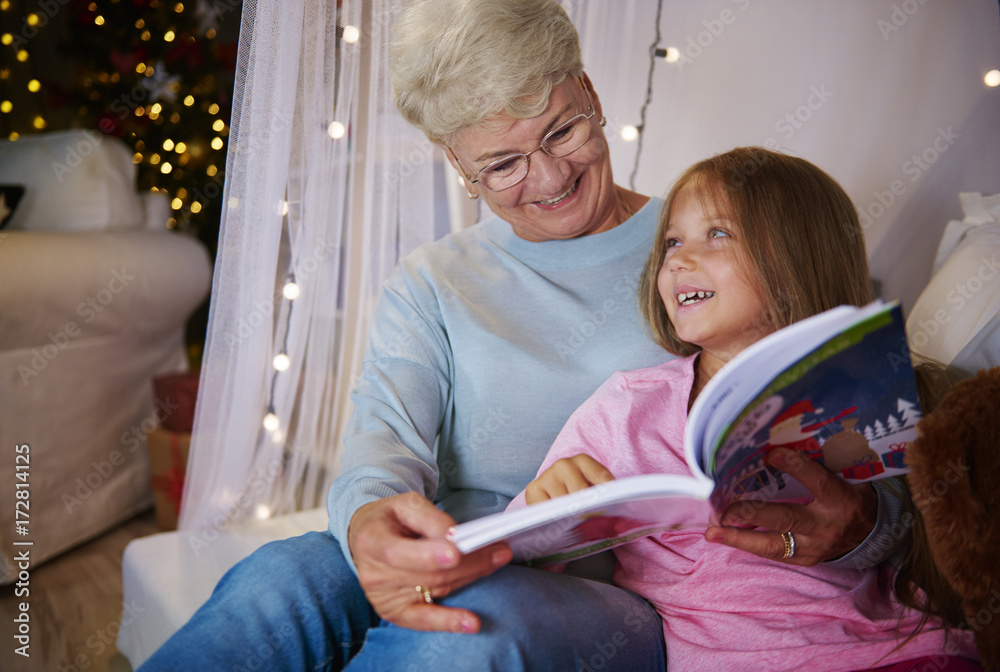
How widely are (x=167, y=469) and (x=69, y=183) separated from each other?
1.06 meters

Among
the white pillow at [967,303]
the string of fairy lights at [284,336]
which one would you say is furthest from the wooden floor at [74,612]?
the white pillow at [967,303]

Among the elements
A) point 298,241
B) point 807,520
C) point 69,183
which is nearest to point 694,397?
point 807,520

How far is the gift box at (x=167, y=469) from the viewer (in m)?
2.14

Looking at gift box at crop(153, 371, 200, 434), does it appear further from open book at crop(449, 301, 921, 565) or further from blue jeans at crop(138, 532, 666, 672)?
open book at crop(449, 301, 921, 565)

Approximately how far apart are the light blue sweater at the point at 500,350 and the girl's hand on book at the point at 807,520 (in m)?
0.38

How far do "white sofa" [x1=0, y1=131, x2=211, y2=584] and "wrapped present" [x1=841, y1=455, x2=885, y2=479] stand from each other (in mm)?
1988

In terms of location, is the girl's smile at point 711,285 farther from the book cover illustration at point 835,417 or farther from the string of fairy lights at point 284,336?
the string of fairy lights at point 284,336

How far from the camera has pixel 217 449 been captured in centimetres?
136

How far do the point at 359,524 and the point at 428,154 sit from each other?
0.95 meters

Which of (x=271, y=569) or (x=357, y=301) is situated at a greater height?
(x=357, y=301)

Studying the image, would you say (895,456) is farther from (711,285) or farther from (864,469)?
(711,285)

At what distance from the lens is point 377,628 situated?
79cm

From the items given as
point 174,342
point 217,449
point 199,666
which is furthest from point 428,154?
point 174,342

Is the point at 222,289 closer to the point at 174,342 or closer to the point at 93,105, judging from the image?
the point at 174,342
